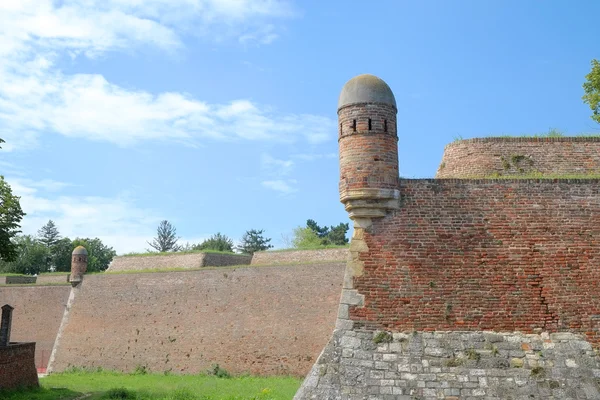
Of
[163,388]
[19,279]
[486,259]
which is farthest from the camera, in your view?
[19,279]

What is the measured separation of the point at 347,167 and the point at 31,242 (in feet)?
228

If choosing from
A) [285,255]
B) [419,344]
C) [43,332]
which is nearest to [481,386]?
[419,344]

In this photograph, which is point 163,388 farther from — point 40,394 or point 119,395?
point 40,394

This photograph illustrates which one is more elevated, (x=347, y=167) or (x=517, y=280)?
(x=347, y=167)

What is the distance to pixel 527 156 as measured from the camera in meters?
12.8

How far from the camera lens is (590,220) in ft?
34.2

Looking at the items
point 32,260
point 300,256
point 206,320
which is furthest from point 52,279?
point 32,260

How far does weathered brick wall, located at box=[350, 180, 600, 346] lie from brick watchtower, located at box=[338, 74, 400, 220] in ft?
1.35

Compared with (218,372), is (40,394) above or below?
above

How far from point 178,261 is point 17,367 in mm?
13261

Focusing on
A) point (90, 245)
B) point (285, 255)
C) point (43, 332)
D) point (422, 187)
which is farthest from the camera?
point (90, 245)

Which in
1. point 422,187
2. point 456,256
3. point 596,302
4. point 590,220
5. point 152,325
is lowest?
point 152,325

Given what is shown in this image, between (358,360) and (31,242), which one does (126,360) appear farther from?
(31,242)

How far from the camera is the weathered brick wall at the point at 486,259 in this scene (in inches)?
388
